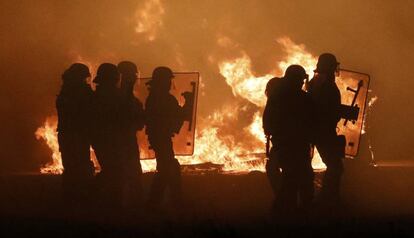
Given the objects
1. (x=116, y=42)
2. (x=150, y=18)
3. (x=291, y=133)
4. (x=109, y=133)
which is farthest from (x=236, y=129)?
(x=291, y=133)

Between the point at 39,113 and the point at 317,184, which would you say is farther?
the point at 39,113

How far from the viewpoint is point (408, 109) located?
2536cm

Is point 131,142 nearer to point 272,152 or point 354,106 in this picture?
point 272,152

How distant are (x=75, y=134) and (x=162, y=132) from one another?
162cm

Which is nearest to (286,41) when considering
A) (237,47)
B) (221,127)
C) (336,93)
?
(237,47)

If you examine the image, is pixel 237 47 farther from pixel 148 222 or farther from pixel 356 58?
pixel 148 222

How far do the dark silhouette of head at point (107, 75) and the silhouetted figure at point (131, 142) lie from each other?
0.25 meters

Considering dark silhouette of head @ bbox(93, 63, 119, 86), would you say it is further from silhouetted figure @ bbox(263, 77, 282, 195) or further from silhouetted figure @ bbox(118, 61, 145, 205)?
silhouetted figure @ bbox(263, 77, 282, 195)

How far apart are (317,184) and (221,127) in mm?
6439

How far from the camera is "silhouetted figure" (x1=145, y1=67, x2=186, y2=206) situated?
38.8 ft

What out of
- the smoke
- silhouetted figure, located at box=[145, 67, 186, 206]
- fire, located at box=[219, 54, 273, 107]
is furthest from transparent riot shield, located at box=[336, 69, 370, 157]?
the smoke

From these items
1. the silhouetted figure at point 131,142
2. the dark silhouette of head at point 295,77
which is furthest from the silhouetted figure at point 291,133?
the silhouetted figure at point 131,142

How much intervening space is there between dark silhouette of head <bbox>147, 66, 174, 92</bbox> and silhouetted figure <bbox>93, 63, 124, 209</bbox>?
630mm

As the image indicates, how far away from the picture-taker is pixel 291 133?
11211mm
